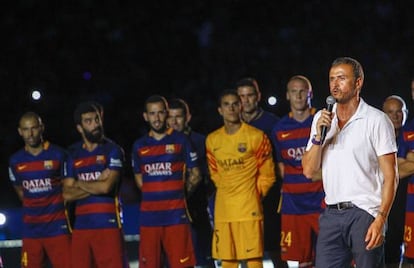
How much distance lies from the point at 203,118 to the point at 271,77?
5.10 ft

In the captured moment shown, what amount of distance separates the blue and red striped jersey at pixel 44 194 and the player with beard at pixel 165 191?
0.75 metres

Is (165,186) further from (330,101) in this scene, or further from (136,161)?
(330,101)

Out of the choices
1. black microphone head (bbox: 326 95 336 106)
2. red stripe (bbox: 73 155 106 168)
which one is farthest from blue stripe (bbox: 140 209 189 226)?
A: black microphone head (bbox: 326 95 336 106)

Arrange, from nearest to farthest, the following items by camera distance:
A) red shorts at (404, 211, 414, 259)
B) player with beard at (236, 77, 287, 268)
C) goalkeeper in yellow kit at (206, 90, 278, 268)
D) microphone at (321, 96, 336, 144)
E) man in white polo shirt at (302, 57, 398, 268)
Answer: microphone at (321, 96, 336, 144) → man in white polo shirt at (302, 57, 398, 268) → red shorts at (404, 211, 414, 259) → goalkeeper in yellow kit at (206, 90, 278, 268) → player with beard at (236, 77, 287, 268)

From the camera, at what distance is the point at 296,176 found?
24.5ft

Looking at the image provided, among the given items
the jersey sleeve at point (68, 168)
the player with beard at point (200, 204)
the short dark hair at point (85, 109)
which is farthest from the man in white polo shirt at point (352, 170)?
the jersey sleeve at point (68, 168)

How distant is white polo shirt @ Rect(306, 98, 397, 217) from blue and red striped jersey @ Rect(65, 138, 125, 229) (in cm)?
301

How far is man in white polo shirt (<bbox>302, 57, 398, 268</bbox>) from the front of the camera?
16.0 ft

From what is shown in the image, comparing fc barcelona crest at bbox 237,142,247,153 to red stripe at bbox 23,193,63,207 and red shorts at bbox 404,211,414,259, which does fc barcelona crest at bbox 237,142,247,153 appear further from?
red stripe at bbox 23,193,63,207

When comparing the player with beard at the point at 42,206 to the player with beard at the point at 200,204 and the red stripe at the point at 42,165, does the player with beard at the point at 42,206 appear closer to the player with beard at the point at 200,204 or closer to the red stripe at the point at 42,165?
the red stripe at the point at 42,165

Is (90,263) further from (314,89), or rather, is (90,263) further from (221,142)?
(314,89)

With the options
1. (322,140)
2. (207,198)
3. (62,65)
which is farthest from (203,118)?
(322,140)

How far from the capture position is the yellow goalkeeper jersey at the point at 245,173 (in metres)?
7.36

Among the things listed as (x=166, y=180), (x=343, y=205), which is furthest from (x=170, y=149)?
(x=343, y=205)
